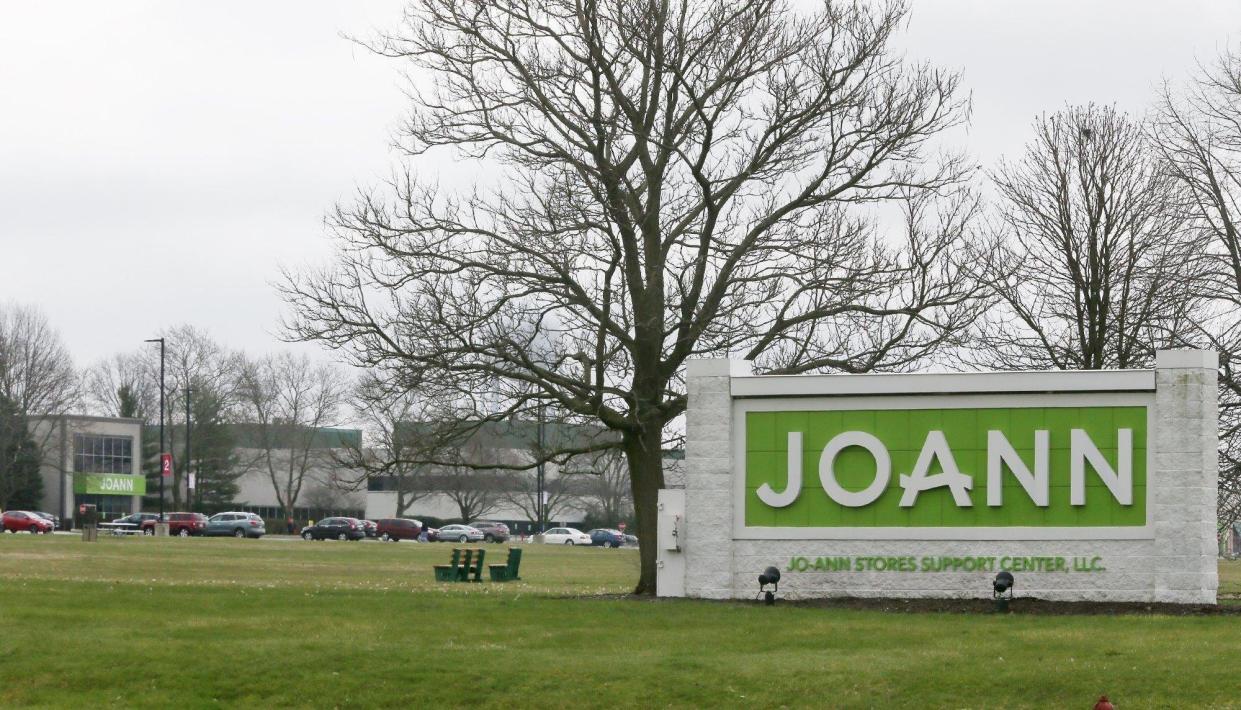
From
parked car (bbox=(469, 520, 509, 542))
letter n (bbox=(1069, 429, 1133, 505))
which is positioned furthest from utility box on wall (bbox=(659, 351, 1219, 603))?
parked car (bbox=(469, 520, 509, 542))

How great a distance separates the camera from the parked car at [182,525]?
8106cm

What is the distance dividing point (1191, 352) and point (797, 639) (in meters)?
7.56

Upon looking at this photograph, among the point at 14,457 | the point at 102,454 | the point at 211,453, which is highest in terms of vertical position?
the point at 211,453

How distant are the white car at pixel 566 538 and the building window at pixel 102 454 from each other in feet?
101

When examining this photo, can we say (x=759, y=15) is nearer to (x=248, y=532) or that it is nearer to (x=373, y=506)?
(x=248, y=532)

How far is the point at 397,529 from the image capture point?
81250 mm

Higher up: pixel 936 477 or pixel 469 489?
pixel 936 477

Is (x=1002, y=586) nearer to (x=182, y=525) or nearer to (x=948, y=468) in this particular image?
(x=948, y=468)

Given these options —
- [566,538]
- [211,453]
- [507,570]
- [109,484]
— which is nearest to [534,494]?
[566,538]

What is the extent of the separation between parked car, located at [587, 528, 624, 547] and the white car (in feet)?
6.76

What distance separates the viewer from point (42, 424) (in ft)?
320

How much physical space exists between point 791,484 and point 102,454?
8747 centimetres

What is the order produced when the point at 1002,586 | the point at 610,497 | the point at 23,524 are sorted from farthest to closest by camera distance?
the point at 610,497
the point at 23,524
the point at 1002,586

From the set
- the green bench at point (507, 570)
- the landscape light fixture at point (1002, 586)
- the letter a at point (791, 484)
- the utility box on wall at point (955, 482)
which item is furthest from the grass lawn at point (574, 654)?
the green bench at point (507, 570)
